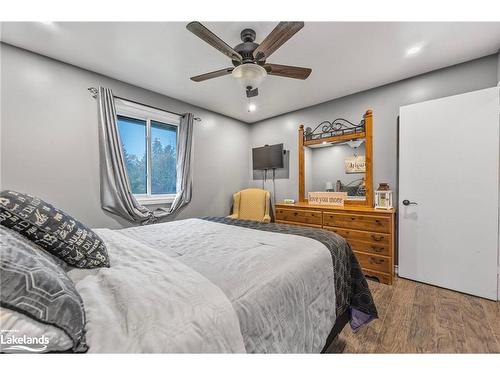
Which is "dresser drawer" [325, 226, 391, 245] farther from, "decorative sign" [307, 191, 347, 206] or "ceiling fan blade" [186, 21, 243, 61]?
"ceiling fan blade" [186, 21, 243, 61]

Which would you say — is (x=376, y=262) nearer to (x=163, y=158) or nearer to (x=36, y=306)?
(x=36, y=306)

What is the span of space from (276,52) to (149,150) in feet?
7.01

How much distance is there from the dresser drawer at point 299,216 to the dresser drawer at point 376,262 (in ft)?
2.21

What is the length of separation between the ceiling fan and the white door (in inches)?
67.2

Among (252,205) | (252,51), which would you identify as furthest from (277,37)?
(252,205)

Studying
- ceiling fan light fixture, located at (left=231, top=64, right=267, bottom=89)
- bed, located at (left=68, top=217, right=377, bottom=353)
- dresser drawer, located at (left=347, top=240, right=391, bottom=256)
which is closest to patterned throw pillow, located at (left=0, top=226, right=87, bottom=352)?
bed, located at (left=68, top=217, right=377, bottom=353)

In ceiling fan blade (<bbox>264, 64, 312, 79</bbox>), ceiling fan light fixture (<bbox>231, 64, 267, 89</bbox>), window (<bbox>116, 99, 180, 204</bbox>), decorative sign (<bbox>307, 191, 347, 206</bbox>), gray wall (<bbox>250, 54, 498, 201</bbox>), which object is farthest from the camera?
decorative sign (<bbox>307, 191, 347, 206</bbox>)

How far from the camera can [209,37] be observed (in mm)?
1370

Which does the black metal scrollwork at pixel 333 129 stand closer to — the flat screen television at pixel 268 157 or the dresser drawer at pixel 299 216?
the flat screen television at pixel 268 157

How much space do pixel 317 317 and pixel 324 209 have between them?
194cm

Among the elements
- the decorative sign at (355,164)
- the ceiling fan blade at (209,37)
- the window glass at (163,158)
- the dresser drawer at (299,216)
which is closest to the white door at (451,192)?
the decorative sign at (355,164)

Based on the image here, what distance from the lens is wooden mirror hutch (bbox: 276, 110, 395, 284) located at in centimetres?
244
